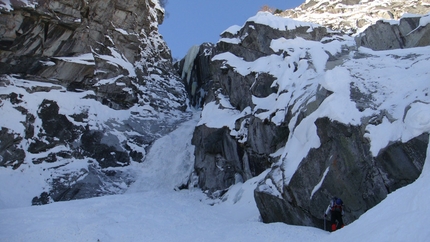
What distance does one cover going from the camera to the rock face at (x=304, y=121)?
12.2 meters

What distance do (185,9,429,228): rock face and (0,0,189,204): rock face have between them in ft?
22.5

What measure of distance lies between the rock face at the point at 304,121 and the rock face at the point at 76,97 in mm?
6843

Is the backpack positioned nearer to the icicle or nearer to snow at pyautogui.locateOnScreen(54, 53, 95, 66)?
snow at pyautogui.locateOnScreen(54, 53, 95, 66)

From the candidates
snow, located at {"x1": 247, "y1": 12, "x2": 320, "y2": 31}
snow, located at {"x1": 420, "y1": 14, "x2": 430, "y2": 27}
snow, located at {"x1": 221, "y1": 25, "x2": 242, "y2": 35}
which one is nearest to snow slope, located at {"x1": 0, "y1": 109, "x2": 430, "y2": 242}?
snow, located at {"x1": 420, "y1": 14, "x2": 430, "y2": 27}

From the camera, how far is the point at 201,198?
24.0m

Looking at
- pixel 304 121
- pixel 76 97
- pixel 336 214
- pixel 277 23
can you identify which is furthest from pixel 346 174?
pixel 76 97

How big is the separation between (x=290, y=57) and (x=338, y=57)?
13.4 ft

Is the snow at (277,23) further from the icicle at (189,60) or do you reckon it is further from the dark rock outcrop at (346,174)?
the dark rock outcrop at (346,174)

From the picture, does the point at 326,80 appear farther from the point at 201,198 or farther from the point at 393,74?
the point at 201,198

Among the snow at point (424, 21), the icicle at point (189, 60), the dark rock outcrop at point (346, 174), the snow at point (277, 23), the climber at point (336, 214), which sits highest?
the icicle at point (189, 60)

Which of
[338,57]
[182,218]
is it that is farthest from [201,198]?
[338,57]

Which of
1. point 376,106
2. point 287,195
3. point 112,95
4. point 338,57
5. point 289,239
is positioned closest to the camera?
point 289,239

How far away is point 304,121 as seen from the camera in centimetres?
1523

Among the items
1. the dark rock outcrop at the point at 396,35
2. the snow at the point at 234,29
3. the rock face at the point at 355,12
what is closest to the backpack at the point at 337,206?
the dark rock outcrop at the point at 396,35
